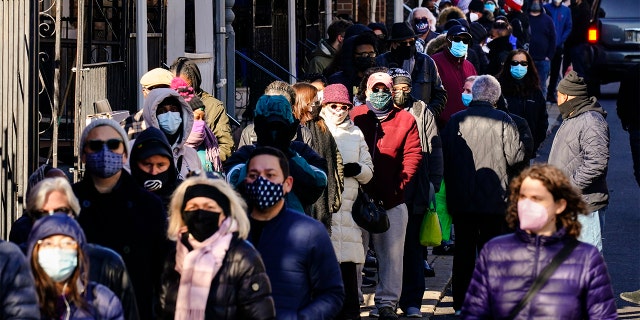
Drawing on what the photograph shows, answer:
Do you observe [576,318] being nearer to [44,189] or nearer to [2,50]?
[44,189]

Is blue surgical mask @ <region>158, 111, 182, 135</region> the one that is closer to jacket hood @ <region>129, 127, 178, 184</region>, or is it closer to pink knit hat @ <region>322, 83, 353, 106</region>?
jacket hood @ <region>129, 127, 178, 184</region>

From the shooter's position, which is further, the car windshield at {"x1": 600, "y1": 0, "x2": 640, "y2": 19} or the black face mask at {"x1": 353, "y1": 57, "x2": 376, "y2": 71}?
the car windshield at {"x1": 600, "y1": 0, "x2": 640, "y2": 19}

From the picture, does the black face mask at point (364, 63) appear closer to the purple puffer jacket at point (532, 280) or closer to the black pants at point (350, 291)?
the black pants at point (350, 291)

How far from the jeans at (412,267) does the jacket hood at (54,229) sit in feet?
16.6

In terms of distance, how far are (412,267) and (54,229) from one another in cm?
519

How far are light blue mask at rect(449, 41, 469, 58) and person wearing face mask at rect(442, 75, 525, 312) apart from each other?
336 cm

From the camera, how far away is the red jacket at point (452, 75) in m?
13.4

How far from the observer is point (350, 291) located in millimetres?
9477

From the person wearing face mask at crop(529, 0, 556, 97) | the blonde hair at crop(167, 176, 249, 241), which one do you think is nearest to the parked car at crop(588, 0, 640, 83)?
the person wearing face mask at crop(529, 0, 556, 97)

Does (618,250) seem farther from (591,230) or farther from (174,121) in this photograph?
(174,121)

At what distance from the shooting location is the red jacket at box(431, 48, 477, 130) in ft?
44.1

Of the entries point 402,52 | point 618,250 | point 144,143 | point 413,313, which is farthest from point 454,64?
point 144,143

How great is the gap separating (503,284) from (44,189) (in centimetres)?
183

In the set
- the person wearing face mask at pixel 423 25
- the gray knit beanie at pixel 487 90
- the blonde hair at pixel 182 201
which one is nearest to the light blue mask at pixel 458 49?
the person wearing face mask at pixel 423 25
